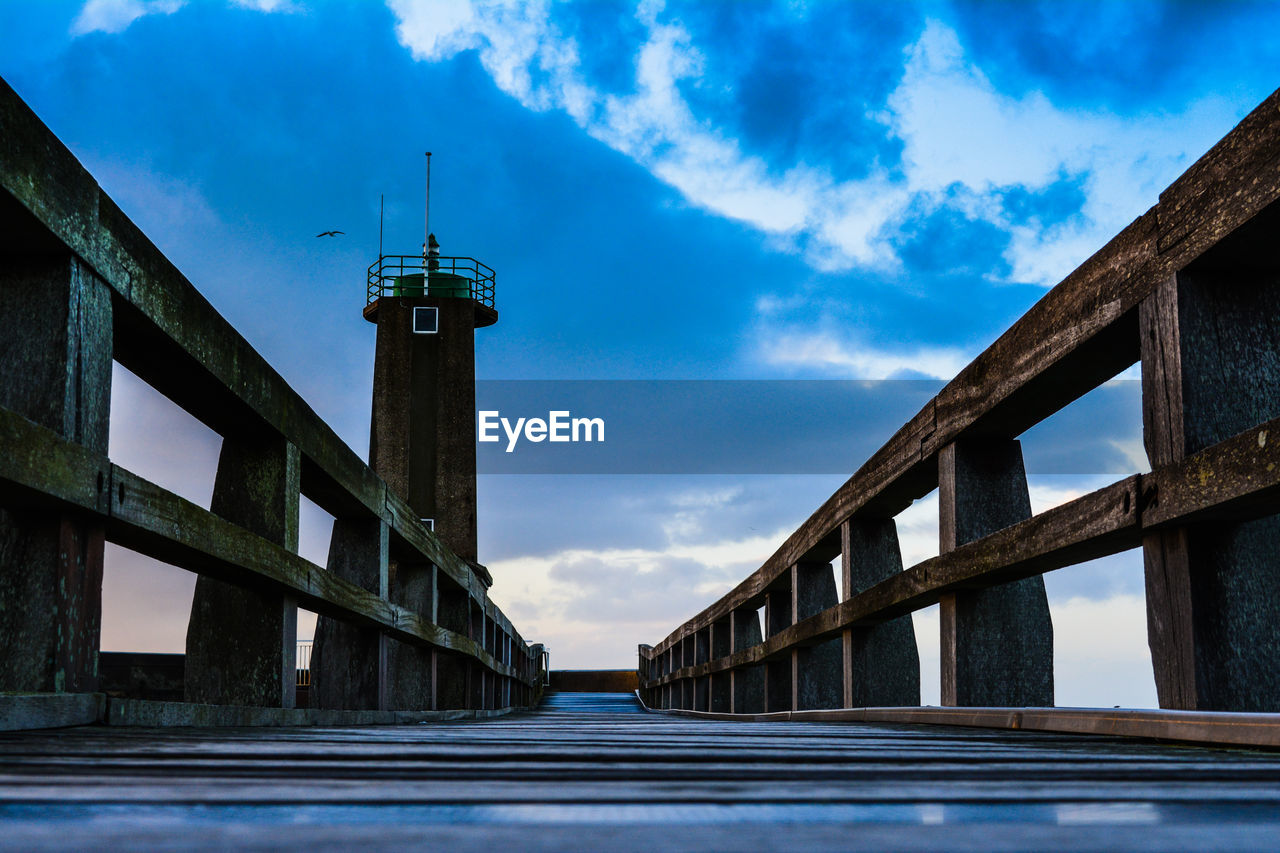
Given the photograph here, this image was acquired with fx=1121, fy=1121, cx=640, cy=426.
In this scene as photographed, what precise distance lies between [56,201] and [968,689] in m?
3.67

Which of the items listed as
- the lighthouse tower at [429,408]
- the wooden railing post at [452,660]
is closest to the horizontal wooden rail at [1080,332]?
the wooden railing post at [452,660]

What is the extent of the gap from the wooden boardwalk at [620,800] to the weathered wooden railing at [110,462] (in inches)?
37.7

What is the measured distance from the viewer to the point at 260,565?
3836mm

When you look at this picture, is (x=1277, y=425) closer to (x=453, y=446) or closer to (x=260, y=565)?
(x=260, y=565)

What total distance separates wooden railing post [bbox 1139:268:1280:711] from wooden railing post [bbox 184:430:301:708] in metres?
3.12

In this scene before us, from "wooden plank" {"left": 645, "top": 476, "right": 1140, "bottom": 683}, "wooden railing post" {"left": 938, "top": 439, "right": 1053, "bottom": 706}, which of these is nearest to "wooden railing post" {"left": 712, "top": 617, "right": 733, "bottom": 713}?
"wooden plank" {"left": 645, "top": 476, "right": 1140, "bottom": 683}

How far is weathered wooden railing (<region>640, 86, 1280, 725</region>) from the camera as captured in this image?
2.76m

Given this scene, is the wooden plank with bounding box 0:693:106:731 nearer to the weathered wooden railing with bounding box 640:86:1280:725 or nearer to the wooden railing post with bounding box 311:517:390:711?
the weathered wooden railing with bounding box 640:86:1280:725

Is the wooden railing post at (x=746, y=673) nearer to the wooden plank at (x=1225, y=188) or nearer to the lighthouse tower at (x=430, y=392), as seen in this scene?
the lighthouse tower at (x=430, y=392)

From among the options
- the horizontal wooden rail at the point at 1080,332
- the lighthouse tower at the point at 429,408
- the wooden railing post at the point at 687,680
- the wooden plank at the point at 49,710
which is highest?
the lighthouse tower at the point at 429,408

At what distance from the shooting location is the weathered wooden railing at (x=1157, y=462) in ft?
9.04

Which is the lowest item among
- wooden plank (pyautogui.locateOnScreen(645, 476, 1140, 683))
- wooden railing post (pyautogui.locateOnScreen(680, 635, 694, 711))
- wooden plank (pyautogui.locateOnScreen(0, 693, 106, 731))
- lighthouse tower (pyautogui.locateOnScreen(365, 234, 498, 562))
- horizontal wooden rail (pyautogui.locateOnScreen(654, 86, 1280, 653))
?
wooden railing post (pyautogui.locateOnScreen(680, 635, 694, 711))

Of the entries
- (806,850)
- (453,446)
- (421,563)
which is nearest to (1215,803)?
(806,850)

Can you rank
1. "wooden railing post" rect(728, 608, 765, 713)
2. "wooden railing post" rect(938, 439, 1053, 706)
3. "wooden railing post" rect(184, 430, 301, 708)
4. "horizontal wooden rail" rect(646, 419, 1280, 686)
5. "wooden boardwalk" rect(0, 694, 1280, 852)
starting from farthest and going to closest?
"wooden railing post" rect(728, 608, 765, 713) < "wooden railing post" rect(938, 439, 1053, 706) < "wooden railing post" rect(184, 430, 301, 708) < "horizontal wooden rail" rect(646, 419, 1280, 686) < "wooden boardwalk" rect(0, 694, 1280, 852)
